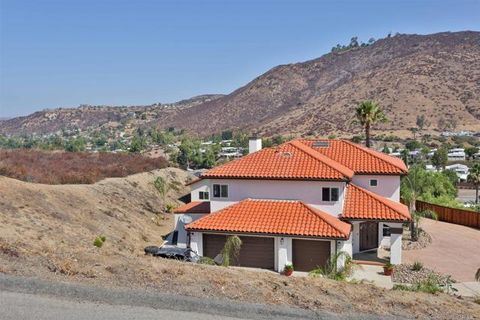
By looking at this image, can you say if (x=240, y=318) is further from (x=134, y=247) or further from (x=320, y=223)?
(x=134, y=247)

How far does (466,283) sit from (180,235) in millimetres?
18244

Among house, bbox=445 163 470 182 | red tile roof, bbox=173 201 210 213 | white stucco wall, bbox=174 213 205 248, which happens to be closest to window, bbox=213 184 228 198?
red tile roof, bbox=173 201 210 213

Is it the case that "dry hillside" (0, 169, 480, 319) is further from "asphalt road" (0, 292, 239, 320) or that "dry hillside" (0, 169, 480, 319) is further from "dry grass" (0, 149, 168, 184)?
"dry grass" (0, 149, 168, 184)

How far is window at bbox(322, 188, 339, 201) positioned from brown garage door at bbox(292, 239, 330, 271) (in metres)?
3.74

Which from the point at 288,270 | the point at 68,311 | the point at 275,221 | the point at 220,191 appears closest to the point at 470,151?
the point at 220,191

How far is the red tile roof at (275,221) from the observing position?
24375 mm

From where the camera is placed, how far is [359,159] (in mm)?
33906

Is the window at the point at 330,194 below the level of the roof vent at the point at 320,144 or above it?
below

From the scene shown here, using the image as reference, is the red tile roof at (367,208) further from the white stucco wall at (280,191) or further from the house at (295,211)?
the white stucco wall at (280,191)

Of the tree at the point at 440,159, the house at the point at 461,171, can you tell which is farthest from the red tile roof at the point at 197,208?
the tree at the point at 440,159

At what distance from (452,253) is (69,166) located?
151 feet

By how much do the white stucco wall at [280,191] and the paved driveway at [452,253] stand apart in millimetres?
5756

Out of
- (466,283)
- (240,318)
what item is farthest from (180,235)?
(240,318)

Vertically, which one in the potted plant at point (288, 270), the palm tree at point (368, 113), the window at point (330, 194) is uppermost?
the palm tree at point (368, 113)
